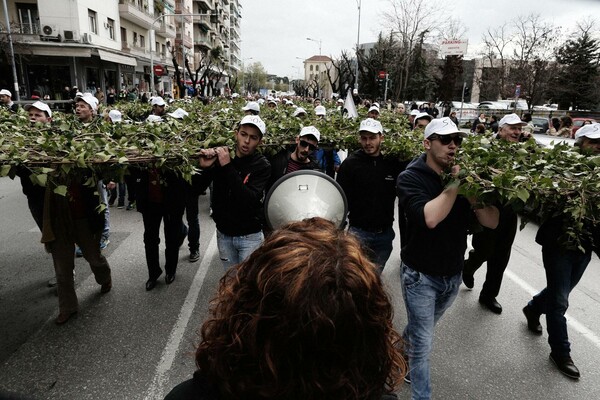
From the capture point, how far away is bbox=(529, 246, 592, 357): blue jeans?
3578 mm

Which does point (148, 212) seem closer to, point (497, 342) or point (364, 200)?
point (364, 200)

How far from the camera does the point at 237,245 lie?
3867 millimetres

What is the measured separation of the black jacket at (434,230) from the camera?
2836mm

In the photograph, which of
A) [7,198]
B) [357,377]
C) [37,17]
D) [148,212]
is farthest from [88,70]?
[357,377]

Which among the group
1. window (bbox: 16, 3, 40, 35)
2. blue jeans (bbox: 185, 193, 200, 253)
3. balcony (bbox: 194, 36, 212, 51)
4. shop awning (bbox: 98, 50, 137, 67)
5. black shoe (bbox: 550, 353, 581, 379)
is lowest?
black shoe (bbox: 550, 353, 581, 379)

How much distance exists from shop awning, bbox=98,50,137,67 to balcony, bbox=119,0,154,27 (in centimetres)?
335

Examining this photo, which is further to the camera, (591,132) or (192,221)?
(192,221)

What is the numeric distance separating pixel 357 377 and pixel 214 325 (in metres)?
0.40

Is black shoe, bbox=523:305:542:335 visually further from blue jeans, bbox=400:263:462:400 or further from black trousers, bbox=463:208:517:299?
blue jeans, bbox=400:263:462:400

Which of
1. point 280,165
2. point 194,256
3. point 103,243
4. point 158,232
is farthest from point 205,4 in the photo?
point 158,232

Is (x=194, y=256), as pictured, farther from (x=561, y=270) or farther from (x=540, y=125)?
(x=540, y=125)

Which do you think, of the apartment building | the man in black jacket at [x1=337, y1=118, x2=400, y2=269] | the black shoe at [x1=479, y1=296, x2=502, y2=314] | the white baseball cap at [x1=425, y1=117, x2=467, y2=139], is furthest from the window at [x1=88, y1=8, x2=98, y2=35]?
the white baseball cap at [x1=425, y1=117, x2=467, y2=139]

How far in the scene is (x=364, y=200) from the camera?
4211mm

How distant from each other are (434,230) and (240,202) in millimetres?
1625
